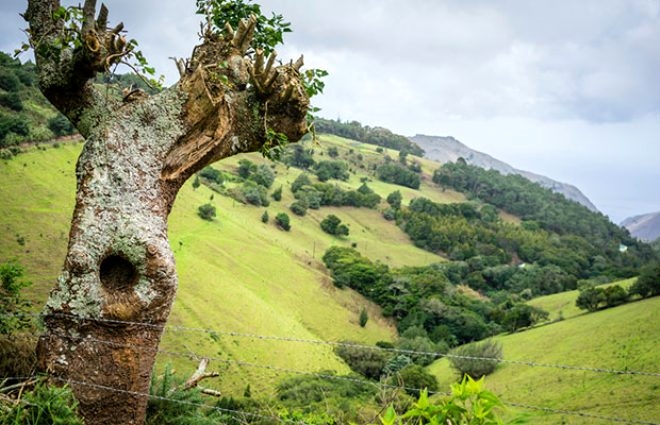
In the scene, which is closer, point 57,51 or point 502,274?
point 57,51

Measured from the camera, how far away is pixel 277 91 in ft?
21.7

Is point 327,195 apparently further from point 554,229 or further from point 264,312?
point 554,229

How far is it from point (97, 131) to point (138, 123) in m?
0.46

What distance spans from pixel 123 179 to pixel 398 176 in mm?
114693

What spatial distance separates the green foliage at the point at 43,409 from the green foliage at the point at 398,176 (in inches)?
4478

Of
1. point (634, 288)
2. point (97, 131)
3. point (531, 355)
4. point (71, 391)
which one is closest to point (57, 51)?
point (97, 131)

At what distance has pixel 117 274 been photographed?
5.50 m

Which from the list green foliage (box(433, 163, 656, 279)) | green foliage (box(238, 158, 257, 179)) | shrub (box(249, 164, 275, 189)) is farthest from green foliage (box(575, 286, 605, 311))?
green foliage (box(238, 158, 257, 179))

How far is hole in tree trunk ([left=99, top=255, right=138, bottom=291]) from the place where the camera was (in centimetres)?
541

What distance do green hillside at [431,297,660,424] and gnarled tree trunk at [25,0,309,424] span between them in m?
13.2

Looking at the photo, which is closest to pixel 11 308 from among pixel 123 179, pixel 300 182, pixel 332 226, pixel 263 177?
pixel 123 179

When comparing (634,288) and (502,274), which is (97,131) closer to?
(634,288)

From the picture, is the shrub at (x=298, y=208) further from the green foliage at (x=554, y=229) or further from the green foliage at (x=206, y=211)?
the green foliage at (x=554, y=229)

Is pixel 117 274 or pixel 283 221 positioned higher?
pixel 117 274
